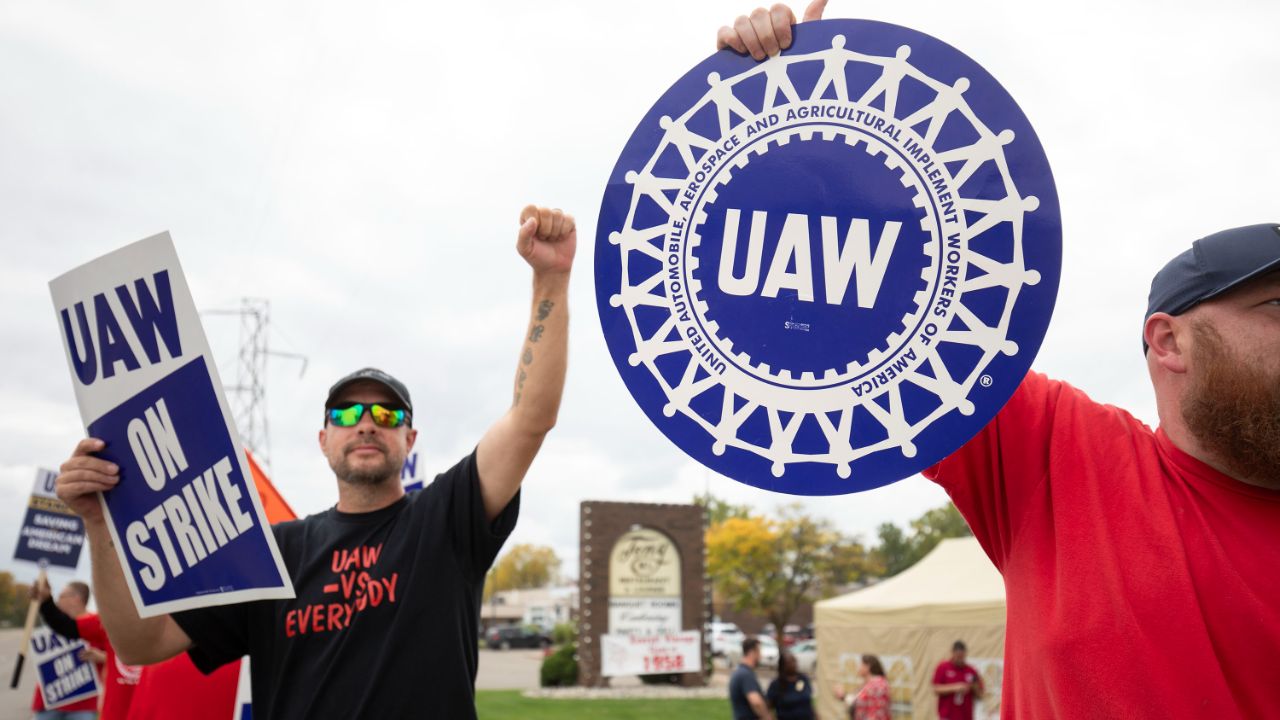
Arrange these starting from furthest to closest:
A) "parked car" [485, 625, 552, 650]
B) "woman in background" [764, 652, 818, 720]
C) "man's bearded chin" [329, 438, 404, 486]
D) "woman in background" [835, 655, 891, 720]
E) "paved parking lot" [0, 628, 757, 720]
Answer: "parked car" [485, 625, 552, 650] < "paved parking lot" [0, 628, 757, 720] < "woman in background" [835, 655, 891, 720] < "woman in background" [764, 652, 818, 720] < "man's bearded chin" [329, 438, 404, 486]

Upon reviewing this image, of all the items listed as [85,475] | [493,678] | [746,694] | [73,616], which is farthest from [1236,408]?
[493,678]

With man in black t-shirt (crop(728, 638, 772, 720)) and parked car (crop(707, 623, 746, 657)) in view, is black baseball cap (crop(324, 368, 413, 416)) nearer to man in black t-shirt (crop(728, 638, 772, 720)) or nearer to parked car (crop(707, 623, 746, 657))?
man in black t-shirt (crop(728, 638, 772, 720))

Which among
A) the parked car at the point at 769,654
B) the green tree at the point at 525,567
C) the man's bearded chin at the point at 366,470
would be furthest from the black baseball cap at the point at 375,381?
the green tree at the point at 525,567

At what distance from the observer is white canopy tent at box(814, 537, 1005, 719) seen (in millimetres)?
12609

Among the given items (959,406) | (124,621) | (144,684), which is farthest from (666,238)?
(144,684)

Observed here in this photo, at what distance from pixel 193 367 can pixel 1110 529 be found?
2.14 meters

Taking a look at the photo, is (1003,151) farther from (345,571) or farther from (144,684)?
(144,684)

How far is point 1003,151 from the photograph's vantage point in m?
1.59

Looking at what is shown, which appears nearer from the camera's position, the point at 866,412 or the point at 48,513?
the point at 866,412

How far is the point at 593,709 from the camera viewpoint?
18.2 meters

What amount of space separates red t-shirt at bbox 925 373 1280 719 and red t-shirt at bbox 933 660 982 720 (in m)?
9.61

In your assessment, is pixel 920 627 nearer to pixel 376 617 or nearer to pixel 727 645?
pixel 376 617

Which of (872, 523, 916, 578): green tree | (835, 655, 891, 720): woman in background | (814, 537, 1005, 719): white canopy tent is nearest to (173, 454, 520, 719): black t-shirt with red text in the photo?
(835, 655, 891, 720): woman in background

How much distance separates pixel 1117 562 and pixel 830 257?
0.71 metres
